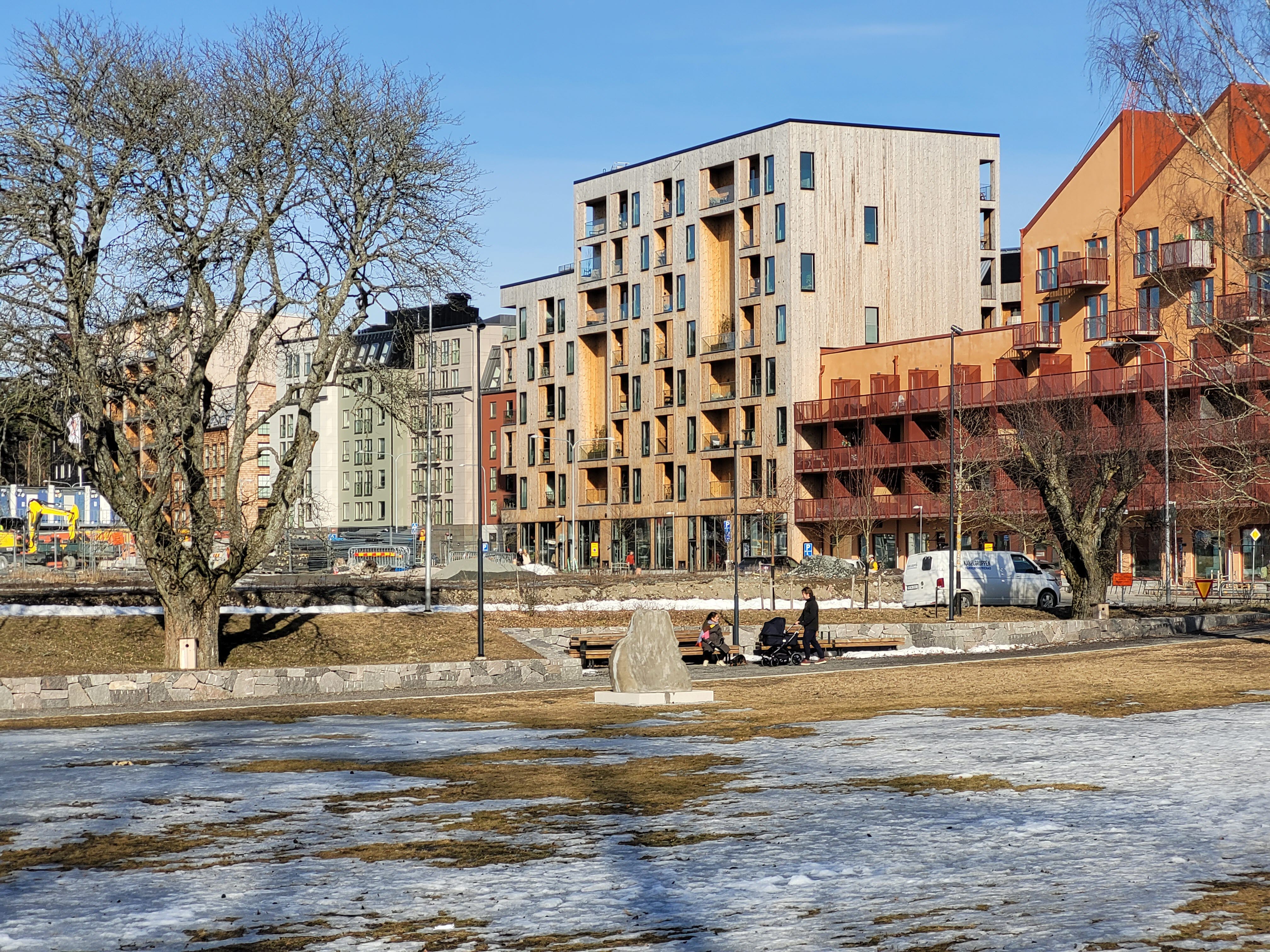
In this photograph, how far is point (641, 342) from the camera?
9919cm

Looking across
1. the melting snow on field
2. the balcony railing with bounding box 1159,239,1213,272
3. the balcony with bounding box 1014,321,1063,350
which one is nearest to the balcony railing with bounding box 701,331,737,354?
the balcony with bounding box 1014,321,1063,350

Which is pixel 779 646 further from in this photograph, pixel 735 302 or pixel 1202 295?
pixel 735 302

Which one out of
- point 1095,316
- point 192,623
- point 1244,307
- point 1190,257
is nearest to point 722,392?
point 1095,316

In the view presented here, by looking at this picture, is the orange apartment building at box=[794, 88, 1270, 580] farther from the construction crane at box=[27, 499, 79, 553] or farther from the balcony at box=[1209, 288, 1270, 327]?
the construction crane at box=[27, 499, 79, 553]

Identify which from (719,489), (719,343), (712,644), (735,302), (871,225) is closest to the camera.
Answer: (712,644)

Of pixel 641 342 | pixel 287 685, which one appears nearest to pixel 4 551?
pixel 641 342

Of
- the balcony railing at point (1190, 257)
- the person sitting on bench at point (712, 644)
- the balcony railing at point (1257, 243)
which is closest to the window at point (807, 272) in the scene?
the balcony railing at point (1190, 257)

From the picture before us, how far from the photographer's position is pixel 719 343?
Answer: 306 ft

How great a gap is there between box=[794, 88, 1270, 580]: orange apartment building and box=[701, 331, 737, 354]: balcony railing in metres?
6.22

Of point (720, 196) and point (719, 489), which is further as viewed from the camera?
point (720, 196)

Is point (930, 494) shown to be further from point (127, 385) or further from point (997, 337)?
point (127, 385)

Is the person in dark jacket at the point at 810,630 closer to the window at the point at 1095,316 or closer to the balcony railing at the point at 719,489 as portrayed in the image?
the window at the point at 1095,316

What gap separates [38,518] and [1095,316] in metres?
56.8

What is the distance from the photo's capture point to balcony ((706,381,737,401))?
302 ft
